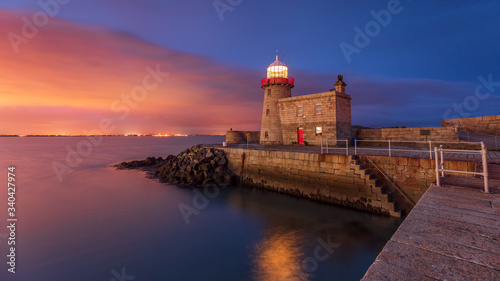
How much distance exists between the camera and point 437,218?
297cm

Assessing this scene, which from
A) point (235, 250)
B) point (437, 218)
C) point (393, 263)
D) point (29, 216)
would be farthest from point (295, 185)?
point (29, 216)

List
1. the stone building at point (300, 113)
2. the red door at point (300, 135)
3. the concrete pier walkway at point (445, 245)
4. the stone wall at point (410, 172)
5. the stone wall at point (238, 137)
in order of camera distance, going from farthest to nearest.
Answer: the stone wall at point (238, 137) < the red door at point (300, 135) < the stone building at point (300, 113) < the stone wall at point (410, 172) < the concrete pier walkway at point (445, 245)

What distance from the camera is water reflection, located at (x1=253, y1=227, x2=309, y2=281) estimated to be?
6078 millimetres

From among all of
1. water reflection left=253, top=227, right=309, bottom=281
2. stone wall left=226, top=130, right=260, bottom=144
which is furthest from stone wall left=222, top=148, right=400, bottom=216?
stone wall left=226, top=130, right=260, bottom=144

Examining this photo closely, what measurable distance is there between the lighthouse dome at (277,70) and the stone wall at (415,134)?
9155 millimetres

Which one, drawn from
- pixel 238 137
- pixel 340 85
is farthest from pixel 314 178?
pixel 238 137

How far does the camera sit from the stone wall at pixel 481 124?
15000 millimetres

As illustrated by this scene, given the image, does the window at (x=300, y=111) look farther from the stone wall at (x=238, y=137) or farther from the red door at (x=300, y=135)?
the stone wall at (x=238, y=137)

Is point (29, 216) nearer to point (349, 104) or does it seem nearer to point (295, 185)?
point (295, 185)

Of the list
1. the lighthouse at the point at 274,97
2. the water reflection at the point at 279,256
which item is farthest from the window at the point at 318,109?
the water reflection at the point at 279,256

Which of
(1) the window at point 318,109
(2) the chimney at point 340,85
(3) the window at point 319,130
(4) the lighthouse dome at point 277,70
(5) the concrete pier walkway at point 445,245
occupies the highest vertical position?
(4) the lighthouse dome at point 277,70

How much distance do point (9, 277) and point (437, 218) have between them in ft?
32.7

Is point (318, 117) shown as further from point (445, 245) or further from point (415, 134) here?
point (445, 245)

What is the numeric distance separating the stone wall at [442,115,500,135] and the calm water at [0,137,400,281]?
41.8 feet
